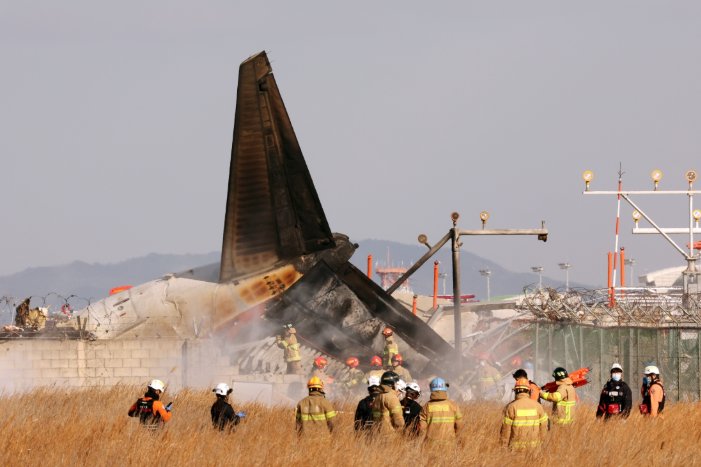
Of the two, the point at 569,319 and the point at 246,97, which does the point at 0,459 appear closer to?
the point at 246,97

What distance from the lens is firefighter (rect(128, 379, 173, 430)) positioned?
65.2 ft

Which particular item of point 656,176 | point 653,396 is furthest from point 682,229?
point 653,396

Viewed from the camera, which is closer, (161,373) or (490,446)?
(490,446)

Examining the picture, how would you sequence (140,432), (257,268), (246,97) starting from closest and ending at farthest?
(140,432) < (246,97) < (257,268)

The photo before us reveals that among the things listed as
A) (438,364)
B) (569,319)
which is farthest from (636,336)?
(438,364)

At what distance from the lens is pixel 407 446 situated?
60.0ft

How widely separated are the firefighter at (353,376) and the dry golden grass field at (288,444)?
7.30 m

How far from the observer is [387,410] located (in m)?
19.2

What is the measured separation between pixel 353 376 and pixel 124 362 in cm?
676

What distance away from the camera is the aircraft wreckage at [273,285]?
3328 cm

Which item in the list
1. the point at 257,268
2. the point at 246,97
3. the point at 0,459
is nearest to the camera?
the point at 0,459

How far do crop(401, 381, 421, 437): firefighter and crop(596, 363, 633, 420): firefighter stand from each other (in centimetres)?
490

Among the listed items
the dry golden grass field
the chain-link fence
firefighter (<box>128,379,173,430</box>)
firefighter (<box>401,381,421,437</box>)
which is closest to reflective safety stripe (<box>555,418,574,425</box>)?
A: the dry golden grass field

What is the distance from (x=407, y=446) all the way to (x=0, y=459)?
5594mm
